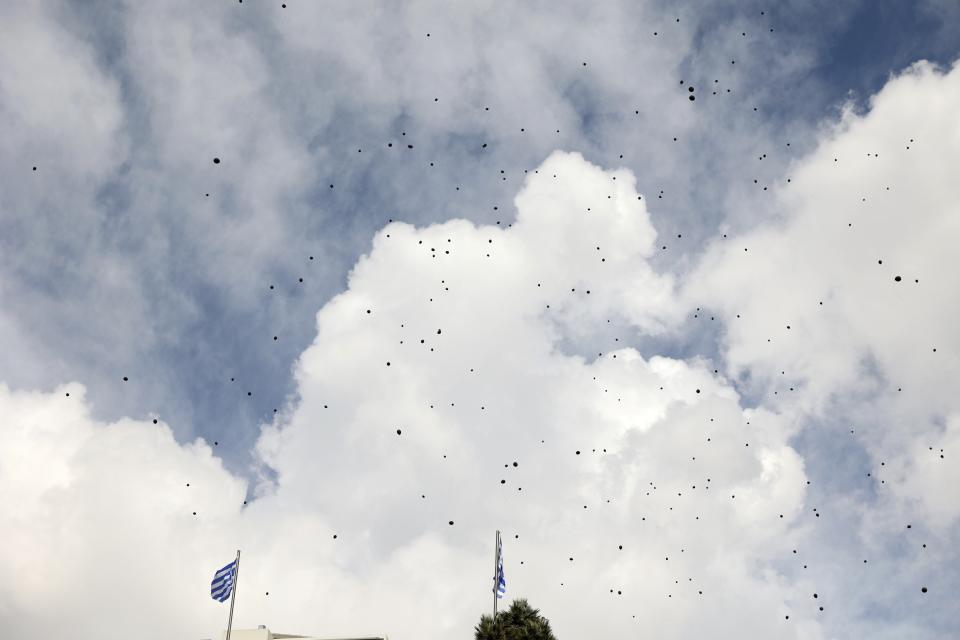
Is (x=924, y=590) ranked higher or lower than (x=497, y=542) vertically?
lower

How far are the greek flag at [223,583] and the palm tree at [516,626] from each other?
47.8 ft

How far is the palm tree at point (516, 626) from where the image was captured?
3934 centimetres

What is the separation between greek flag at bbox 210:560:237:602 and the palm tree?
1458 cm

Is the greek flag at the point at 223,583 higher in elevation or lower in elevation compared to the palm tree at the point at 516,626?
higher

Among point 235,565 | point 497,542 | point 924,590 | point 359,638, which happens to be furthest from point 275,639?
point 924,590

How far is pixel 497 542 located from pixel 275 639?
94.8 feet

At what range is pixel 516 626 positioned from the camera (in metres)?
39.9

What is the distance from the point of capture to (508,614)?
40.8 m

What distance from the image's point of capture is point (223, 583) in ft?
146

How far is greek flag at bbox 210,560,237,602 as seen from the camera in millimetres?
44188

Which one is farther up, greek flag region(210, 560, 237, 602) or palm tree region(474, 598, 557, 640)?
greek flag region(210, 560, 237, 602)

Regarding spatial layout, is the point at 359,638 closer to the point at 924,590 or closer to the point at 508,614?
the point at 508,614

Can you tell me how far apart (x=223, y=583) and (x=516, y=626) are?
16.8 meters

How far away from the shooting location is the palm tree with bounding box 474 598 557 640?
3934 centimetres
